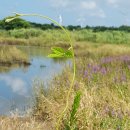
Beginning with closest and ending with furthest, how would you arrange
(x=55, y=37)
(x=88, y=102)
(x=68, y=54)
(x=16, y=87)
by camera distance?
1. (x=68, y=54)
2. (x=88, y=102)
3. (x=16, y=87)
4. (x=55, y=37)

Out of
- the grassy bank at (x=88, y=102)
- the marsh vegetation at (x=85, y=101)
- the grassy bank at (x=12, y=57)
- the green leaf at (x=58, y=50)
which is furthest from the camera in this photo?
the grassy bank at (x=12, y=57)

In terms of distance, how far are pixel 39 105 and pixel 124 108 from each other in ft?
8.70

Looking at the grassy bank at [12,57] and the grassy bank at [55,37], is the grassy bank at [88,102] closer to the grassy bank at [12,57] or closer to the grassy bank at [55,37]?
the grassy bank at [12,57]

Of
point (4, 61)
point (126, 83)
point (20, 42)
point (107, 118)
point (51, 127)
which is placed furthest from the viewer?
point (20, 42)

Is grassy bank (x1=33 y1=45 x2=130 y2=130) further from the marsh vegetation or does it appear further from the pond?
the pond

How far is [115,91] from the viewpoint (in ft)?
27.4

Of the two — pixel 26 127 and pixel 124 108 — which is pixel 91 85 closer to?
pixel 124 108

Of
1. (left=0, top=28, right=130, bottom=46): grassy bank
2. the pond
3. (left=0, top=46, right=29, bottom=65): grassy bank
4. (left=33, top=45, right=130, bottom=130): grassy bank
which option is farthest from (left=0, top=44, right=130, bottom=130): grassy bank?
(left=0, top=28, right=130, bottom=46): grassy bank

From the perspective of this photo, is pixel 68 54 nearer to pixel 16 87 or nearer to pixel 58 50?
pixel 58 50

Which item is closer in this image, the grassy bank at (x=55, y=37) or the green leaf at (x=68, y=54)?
the green leaf at (x=68, y=54)

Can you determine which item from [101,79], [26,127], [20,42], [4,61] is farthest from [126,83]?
[20,42]

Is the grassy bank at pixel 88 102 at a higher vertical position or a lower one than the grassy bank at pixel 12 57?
higher

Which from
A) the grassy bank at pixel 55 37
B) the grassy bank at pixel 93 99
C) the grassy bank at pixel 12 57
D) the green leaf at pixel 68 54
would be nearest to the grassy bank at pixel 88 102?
the grassy bank at pixel 93 99

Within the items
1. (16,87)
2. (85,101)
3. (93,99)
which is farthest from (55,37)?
(85,101)
